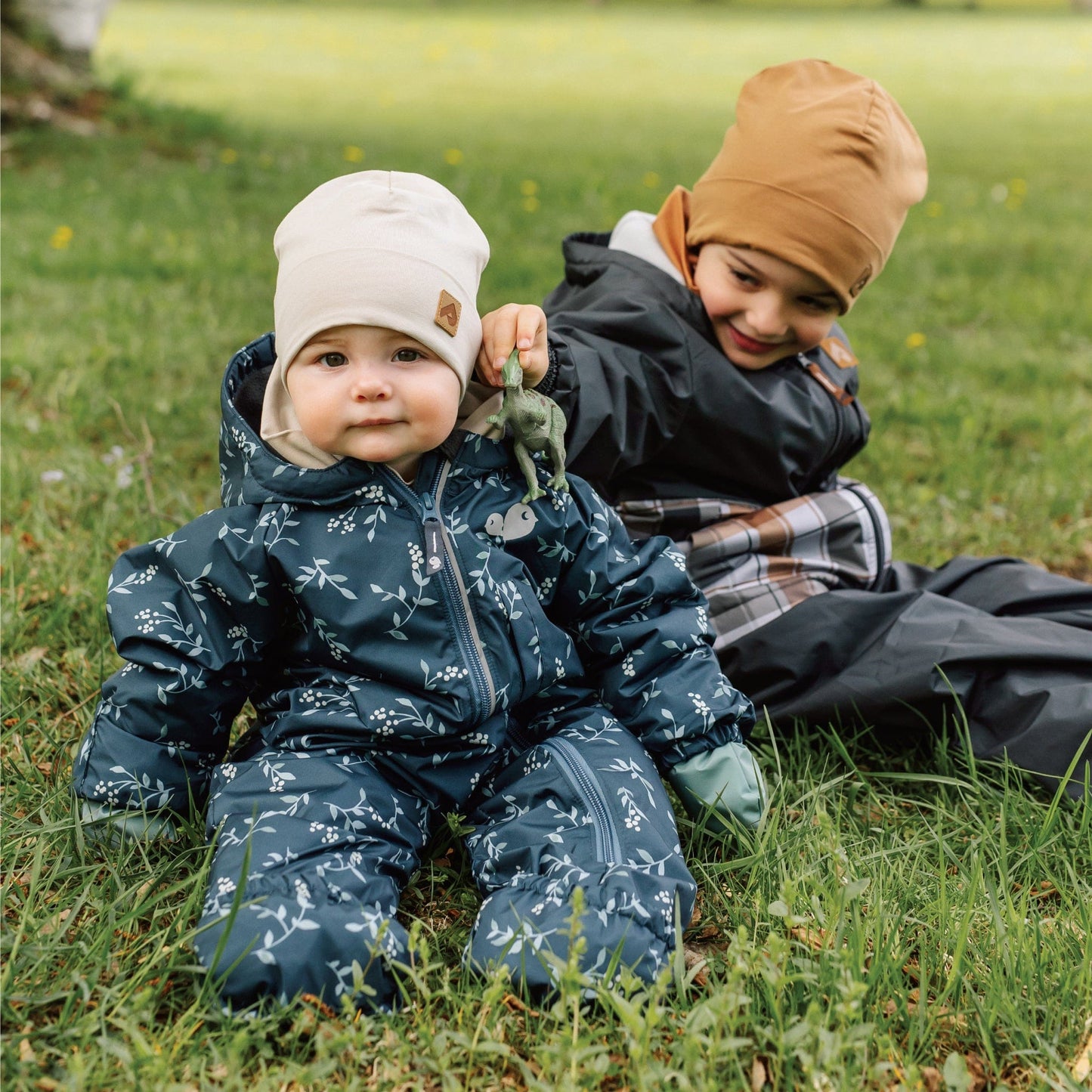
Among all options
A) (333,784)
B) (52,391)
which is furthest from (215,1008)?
(52,391)

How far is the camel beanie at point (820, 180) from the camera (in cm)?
249

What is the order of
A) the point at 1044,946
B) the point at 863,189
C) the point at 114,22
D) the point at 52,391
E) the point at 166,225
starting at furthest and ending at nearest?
the point at 114,22 → the point at 166,225 → the point at 52,391 → the point at 863,189 → the point at 1044,946

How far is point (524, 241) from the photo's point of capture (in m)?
5.88

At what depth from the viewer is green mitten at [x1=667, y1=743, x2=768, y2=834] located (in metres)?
2.10

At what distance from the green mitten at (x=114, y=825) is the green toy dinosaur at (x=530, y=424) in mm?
850

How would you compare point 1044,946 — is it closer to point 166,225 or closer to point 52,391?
point 52,391

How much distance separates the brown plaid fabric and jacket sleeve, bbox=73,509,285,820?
976 millimetres

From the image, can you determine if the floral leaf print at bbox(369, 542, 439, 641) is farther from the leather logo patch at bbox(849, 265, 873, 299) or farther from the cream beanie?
the leather logo patch at bbox(849, 265, 873, 299)

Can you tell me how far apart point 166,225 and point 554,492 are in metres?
4.44

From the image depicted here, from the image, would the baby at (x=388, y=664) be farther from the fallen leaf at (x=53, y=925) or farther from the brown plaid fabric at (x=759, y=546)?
the brown plaid fabric at (x=759, y=546)

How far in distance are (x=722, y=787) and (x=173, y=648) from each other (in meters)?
0.99

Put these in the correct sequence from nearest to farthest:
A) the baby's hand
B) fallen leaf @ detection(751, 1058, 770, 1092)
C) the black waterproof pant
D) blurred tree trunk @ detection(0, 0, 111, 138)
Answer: fallen leaf @ detection(751, 1058, 770, 1092)
the baby's hand
the black waterproof pant
blurred tree trunk @ detection(0, 0, 111, 138)

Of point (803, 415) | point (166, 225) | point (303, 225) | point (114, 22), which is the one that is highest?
point (303, 225)

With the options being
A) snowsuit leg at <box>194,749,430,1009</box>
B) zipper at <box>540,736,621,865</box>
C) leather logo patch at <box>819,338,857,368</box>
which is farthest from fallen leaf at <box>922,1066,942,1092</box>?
leather logo patch at <box>819,338,857,368</box>
